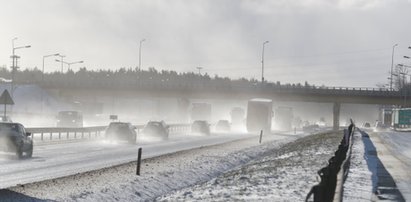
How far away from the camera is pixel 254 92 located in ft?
353

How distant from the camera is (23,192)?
53.1 ft

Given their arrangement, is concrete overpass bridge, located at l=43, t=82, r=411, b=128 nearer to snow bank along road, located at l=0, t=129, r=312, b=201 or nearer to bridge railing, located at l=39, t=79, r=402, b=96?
bridge railing, located at l=39, t=79, r=402, b=96

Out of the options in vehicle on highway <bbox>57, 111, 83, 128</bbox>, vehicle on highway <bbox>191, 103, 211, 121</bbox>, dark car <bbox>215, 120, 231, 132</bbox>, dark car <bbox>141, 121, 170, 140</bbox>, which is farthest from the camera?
vehicle on highway <bbox>191, 103, 211, 121</bbox>

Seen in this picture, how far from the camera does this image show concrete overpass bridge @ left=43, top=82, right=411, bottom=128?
103 m

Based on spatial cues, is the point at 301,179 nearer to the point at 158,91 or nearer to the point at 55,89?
the point at 158,91

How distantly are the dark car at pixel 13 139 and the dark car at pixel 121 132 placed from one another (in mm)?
16907

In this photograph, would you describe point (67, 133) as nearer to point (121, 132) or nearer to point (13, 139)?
point (121, 132)

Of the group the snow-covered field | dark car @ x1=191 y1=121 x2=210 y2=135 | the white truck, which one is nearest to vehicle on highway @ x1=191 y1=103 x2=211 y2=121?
the white truck

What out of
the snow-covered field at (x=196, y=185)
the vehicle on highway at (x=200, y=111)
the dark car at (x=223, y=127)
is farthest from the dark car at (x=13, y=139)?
the vehicle on highway at (x=200, y=111)

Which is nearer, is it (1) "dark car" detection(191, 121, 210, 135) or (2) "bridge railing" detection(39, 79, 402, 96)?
(1) "dark car" detection(191, 121, 210, 135)

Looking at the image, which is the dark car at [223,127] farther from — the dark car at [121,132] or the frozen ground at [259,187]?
the frozen ground at [259,187]

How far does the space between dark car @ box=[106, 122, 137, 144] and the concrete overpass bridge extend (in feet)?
202

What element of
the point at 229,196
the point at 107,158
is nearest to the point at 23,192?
the point at 229,196

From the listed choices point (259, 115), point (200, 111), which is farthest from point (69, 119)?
point (200, 111)
